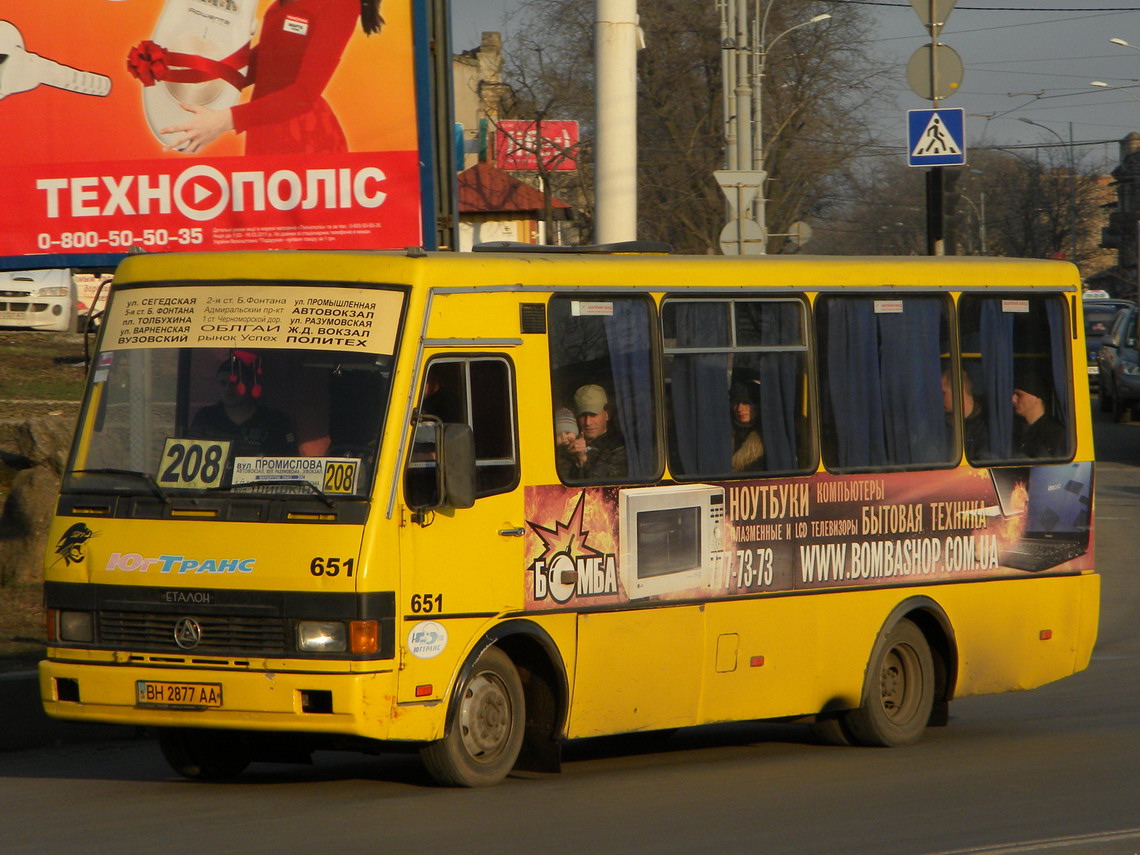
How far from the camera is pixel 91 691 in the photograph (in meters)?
7.96

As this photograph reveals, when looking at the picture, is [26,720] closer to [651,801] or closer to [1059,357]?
[651,801]

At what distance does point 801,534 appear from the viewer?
968 centimetres

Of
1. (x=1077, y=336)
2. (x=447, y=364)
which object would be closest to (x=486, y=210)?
(x=1077, y=336)

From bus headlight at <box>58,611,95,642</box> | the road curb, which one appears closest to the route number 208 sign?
bus headlight at <box>58,611,95,642</box>

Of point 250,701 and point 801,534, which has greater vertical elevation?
point 801,534

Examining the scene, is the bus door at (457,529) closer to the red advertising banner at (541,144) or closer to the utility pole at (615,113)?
the utility pole at (615,113)

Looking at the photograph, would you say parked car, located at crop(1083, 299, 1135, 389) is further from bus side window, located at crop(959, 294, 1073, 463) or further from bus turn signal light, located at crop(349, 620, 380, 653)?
bus turn signal light, located at crop(349, 620, 380, 653)

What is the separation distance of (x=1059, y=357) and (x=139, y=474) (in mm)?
5832

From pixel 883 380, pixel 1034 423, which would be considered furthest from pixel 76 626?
pixel 1034 423

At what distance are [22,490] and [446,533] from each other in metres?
6.11

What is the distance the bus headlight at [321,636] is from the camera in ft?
25.1

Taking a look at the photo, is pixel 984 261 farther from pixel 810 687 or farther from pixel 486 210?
pixel 486 210

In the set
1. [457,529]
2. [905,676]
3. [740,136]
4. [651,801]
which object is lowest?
[651,801]

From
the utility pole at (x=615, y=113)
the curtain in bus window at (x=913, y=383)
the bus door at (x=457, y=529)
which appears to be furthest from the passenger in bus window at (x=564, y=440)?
the utility pole at (x=615, y=113)
